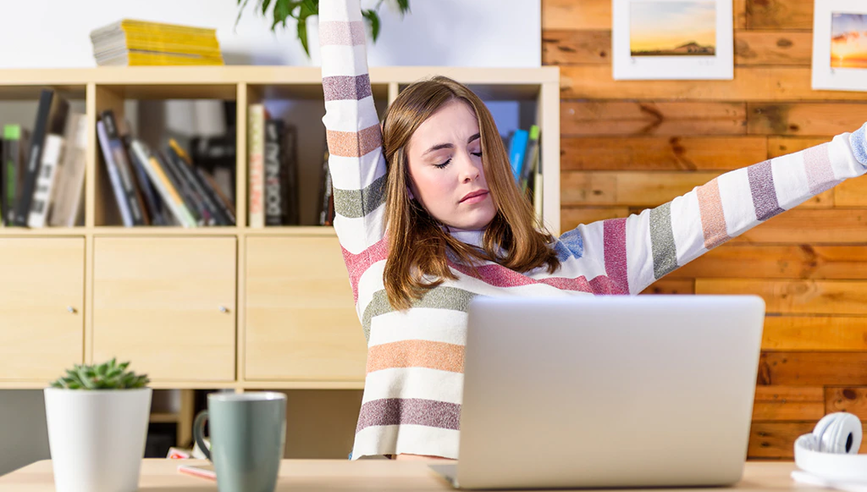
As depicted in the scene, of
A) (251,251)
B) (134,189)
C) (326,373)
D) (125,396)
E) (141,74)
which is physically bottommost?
(326,373)

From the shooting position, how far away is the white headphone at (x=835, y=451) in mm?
679

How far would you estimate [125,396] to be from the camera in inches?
24.5

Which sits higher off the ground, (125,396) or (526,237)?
(526,237)

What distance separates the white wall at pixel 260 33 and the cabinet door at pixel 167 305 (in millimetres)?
601

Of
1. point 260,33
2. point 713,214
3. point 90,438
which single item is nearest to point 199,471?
point 90,438

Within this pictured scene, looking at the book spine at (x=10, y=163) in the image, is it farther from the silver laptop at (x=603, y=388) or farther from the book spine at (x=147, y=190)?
the silver laptop at (x=603, y=388)

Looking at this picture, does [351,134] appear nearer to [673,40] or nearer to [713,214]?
[713,214]

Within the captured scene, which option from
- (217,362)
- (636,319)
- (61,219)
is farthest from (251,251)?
(636,319)

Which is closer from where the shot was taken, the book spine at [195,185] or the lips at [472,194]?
the lips at [472,194]

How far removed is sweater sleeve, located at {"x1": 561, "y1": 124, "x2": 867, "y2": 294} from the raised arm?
1.18 ft

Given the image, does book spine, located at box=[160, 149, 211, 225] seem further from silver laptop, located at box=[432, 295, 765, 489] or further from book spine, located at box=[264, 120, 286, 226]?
silver laptop, located at box=[432, 295, 765, 489]

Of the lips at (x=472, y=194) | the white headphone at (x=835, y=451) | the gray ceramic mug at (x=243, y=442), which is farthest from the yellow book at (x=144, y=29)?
the white headphone at (x=835, y=451)

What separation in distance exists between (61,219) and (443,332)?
3.78ft

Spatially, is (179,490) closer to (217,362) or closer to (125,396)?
(125,396)
